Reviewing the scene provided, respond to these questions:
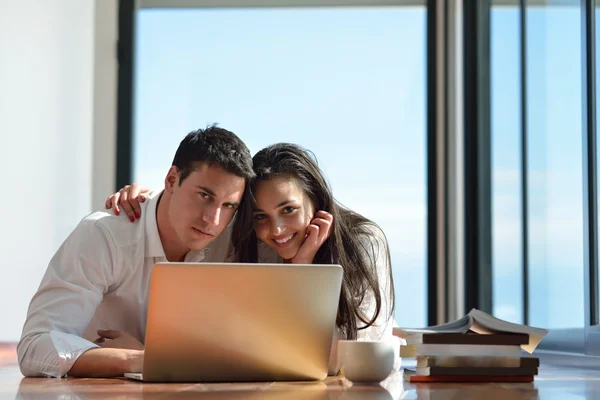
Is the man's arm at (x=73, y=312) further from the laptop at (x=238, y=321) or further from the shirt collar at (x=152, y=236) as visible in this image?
the laptop at (x=238, y=321)

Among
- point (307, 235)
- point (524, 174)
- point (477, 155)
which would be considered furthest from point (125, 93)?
point (307, 235)

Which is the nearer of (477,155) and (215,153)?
(215,153)

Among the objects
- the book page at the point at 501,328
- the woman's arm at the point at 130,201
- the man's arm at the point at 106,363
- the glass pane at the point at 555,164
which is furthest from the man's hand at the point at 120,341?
the glass pane at the point at 555,164

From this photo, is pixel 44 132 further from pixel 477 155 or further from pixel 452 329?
pixel 452 329

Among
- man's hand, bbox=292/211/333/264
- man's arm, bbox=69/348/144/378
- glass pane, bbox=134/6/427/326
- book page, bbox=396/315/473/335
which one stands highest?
glass pane, bbox=134/6/427/326

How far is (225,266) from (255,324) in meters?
0.14

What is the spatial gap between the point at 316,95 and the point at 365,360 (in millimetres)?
3004

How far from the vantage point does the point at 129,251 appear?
7.72 feet

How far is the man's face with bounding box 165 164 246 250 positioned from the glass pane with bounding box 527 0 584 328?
133 centimetres

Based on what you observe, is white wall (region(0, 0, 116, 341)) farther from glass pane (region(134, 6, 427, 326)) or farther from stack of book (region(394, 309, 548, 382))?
stack of book (region(394, 309, 548, 382))

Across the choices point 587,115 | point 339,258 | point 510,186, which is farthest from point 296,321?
point 510,186

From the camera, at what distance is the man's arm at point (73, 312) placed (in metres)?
1.96

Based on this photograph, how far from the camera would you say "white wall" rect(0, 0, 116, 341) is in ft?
11.1

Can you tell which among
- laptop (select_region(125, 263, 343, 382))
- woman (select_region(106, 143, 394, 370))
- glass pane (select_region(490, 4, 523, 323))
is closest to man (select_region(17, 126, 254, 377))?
woman (select_region(106, 143, 394, 370))
